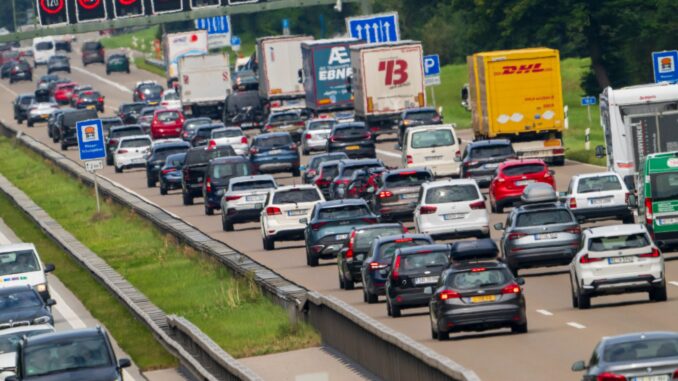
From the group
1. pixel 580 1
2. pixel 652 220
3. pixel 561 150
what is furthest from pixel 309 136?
pixel 652 220

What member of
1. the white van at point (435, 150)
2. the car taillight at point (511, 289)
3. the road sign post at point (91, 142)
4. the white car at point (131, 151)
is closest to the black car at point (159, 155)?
the white car at point (131, 151)

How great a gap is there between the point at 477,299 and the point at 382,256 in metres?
5.23

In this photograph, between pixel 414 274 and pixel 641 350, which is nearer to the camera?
pixel 641 350

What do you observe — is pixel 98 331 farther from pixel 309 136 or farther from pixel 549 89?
pixel 309 136

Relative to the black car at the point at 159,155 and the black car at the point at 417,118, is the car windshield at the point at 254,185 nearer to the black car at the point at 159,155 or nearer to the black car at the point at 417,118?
the black car at the point at 159,155

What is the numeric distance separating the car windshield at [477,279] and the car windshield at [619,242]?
2.99 m

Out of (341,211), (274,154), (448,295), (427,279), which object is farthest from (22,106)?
(448,295)

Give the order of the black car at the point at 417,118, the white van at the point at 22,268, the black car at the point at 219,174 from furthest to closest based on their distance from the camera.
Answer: the black car at the point at 417,118
the black car at the point at 219,174
the white van at the point at 22,268

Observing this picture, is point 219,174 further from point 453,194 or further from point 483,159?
point 453,194

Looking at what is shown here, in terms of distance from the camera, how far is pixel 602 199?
4300 centimetres

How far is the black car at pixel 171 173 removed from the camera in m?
63.4

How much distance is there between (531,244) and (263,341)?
19.6 ft

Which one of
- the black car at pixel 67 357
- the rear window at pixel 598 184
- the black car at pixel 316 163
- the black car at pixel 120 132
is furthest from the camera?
the black car at pixel 120 132

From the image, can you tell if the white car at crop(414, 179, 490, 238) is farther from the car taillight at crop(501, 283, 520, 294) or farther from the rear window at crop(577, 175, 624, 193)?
the car taillight at crop(501, 283, 520, 294)
